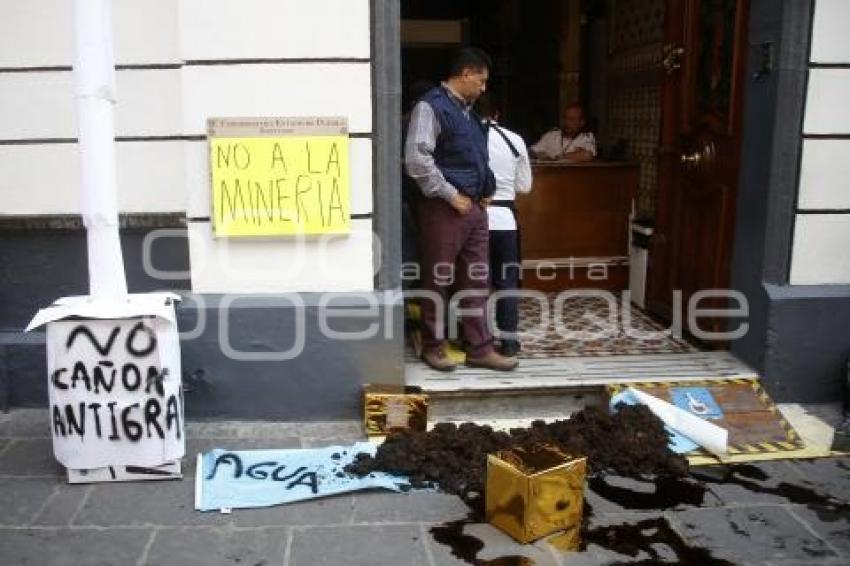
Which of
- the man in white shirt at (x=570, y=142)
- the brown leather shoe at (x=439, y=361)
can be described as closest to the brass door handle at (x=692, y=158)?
the man in white shirt at (x=570, y=142)

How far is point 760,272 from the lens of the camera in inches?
218

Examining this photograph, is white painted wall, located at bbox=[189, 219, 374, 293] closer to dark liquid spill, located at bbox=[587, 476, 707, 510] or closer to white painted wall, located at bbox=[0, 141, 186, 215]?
white painted wall, located at bbox=[0, 141, 186, 215]

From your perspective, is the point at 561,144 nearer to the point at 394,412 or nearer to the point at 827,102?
the point at 827,102

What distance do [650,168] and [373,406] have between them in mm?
4751

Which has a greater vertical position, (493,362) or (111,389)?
(111,389)

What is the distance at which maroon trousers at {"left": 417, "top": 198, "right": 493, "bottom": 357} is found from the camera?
18.0 ft

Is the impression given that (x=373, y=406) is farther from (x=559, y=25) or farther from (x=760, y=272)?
(x=559, y=25)

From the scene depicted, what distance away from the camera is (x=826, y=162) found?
5430 millimetres

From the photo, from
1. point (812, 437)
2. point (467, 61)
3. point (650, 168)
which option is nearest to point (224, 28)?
point (467, 61)

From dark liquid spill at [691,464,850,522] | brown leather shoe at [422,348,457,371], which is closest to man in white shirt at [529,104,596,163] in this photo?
brown leather shoe at [422,348,457,371]

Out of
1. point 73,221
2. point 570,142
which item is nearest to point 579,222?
point 570,142

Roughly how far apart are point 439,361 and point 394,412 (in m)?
0.72

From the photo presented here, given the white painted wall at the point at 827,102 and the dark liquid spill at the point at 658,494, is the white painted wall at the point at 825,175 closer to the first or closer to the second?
the white painted wall at the point at 827,102

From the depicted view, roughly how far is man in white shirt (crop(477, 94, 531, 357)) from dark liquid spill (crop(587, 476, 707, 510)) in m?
1.59
